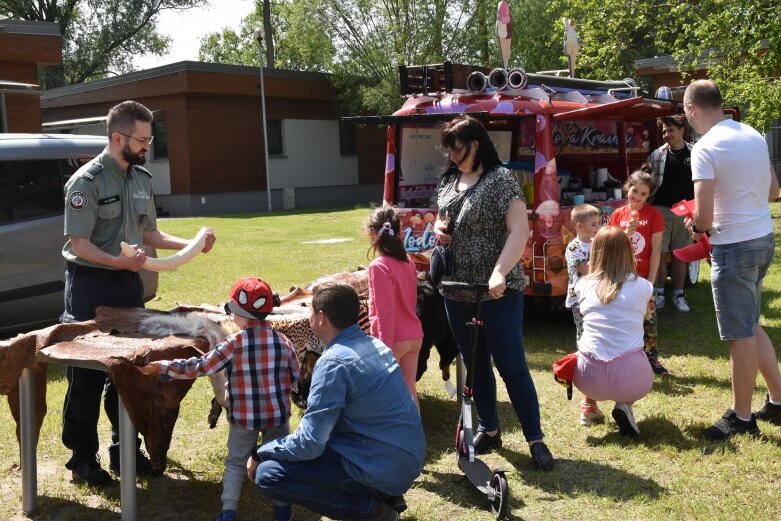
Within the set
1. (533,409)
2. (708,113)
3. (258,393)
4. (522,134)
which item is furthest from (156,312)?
(522,134)

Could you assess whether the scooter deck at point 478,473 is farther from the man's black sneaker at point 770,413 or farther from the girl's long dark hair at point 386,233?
the man's black sneaker at point 770,413

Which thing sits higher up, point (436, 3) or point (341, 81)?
point (436, 3)

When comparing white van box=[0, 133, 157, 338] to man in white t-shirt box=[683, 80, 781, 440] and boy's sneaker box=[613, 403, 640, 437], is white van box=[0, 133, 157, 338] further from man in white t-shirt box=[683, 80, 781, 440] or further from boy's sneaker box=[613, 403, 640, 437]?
man in white t-shirt box=[683, 80, 781, 440]

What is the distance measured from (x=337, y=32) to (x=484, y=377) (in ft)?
98.5

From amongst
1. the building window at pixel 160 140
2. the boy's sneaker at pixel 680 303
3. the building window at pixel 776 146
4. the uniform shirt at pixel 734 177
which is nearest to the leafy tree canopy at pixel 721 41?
the boy's sneaker at pixel 680 303

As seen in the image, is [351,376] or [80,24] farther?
[80,24]

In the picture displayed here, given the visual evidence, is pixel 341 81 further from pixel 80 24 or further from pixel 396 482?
pixel 396 482

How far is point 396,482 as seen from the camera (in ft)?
11.3

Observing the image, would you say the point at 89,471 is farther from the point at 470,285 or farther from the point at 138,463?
the point at 470,285

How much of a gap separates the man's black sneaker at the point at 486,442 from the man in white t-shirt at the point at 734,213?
145 centimetres

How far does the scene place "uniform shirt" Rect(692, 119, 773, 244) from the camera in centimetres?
473

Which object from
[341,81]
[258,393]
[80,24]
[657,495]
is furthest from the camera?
[80,24]

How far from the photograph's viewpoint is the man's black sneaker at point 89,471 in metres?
4.59

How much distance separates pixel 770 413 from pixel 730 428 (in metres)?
0.43
